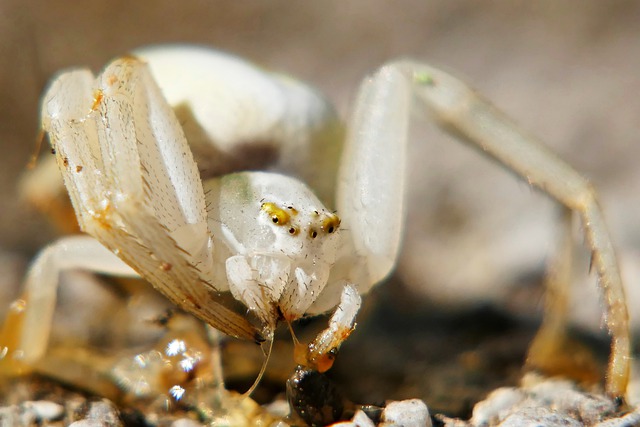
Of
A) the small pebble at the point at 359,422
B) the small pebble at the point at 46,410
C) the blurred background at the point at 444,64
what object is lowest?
the small pebble at the point at 46,410

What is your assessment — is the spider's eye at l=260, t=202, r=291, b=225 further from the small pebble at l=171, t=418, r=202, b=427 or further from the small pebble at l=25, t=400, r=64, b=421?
the small pebble at l=25, t=400, r=64, b=421

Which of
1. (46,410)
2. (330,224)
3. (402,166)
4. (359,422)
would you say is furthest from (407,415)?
(46,410)

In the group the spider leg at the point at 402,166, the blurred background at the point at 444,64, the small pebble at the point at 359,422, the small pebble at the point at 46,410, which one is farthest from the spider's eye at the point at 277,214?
the blurred background at the point at 444,64

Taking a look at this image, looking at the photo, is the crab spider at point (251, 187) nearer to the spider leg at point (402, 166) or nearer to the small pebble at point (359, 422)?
the spider leg at point (402, 166)

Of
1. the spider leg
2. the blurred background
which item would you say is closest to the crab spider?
the spider leg

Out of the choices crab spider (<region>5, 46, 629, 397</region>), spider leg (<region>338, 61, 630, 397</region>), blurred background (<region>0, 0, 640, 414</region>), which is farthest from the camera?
blurred background (<region>0, 0, 640, 414</region>)

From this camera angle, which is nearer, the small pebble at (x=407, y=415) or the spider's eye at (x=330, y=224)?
the small pebble at (x=407, y=415)

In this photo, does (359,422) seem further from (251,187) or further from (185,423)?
(251,187)
